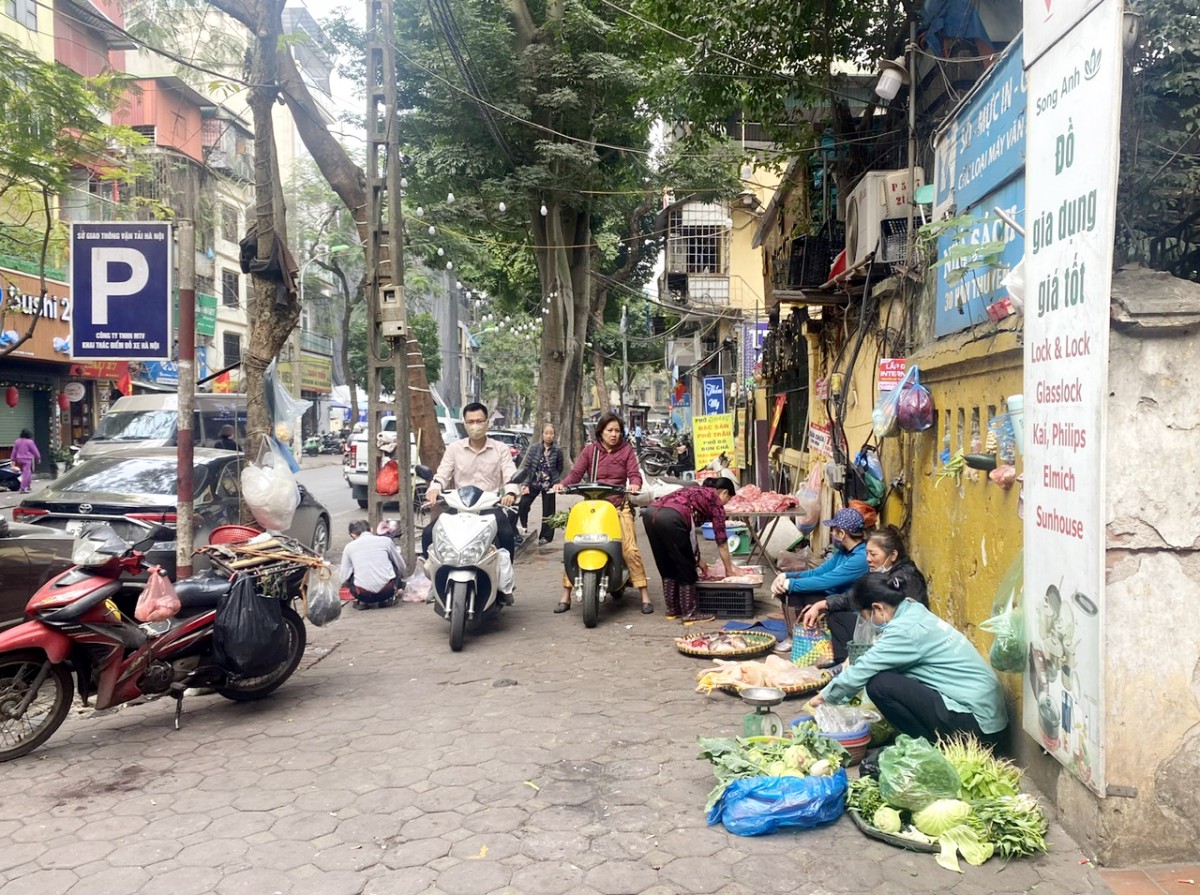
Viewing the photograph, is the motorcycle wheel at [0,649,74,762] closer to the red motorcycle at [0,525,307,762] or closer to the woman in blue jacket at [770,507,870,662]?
the red motorcycle at [0,525,307,762]

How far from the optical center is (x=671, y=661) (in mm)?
6320

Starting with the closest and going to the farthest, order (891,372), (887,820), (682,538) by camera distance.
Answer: (887,820) → (891,372) → (682,538)

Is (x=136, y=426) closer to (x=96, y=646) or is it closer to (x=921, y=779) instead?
(x=96, y=646)

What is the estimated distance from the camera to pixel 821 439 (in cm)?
909

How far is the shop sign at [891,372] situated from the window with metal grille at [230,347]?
33.5 m

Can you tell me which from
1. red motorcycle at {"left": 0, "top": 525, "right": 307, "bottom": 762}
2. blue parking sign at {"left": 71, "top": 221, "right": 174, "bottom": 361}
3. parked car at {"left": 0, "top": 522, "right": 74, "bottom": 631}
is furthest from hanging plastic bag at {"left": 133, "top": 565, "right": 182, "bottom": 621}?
blue parking sign at {"left": 71, "top": 221, "right": 174, "bottom": 361}

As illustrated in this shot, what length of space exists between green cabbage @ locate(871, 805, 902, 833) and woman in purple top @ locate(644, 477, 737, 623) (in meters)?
3.71

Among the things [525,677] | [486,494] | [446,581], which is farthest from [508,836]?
[486,494]

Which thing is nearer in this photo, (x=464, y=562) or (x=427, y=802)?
(x=427, y=802)

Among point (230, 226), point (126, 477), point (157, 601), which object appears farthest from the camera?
point (230, 226)

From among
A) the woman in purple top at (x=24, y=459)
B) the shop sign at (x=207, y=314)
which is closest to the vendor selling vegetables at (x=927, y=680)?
the woman in purple top at (x=24, y=459)

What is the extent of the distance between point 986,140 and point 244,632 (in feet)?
16.2

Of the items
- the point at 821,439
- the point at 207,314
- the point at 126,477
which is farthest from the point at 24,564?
the point at 207,314

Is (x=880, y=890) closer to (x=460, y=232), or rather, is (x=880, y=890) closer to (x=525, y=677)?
(x=525, y=677)
